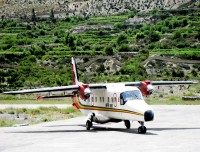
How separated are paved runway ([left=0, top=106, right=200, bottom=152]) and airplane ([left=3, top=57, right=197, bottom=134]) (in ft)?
2.56

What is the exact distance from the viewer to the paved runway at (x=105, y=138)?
85.4 ft

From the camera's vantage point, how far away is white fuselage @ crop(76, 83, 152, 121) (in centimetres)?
3262

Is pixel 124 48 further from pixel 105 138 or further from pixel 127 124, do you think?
pixel 105 138

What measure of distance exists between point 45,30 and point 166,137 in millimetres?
161996

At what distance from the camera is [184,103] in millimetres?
64688

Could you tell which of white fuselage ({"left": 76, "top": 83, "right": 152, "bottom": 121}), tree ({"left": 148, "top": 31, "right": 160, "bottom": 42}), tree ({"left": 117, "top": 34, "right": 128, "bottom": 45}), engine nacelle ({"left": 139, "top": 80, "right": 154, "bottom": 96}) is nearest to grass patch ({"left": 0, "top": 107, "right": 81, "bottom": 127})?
white fuselage ({"left": 76, "top": 83, "right": 152, "bottom": 121})

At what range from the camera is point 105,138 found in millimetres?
30438

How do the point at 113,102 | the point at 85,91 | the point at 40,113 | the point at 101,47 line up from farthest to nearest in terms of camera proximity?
1. the point at 101,47
2. the point at 40,113
3. the point at 113,102
4. the point at 85,91

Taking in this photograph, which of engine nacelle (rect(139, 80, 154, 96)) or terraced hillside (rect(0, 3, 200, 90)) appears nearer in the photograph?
engine nacelle (rect(139, 80, 154, 96))

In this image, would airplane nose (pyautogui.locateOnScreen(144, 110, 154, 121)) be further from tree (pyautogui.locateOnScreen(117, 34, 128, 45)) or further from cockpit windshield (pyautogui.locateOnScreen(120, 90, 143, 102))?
Answer: tree (pyautogui.locateOnScreen(117, 34, 128, 45))

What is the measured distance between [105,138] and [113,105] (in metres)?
4.89

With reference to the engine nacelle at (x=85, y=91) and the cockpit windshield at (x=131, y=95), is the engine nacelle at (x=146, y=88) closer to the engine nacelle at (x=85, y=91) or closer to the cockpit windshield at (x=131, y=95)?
the cockpit windshield at (x=131, y=95)

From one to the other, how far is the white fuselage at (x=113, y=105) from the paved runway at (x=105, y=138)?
0.91m

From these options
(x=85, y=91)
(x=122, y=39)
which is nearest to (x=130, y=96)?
(x=85, y=91)
